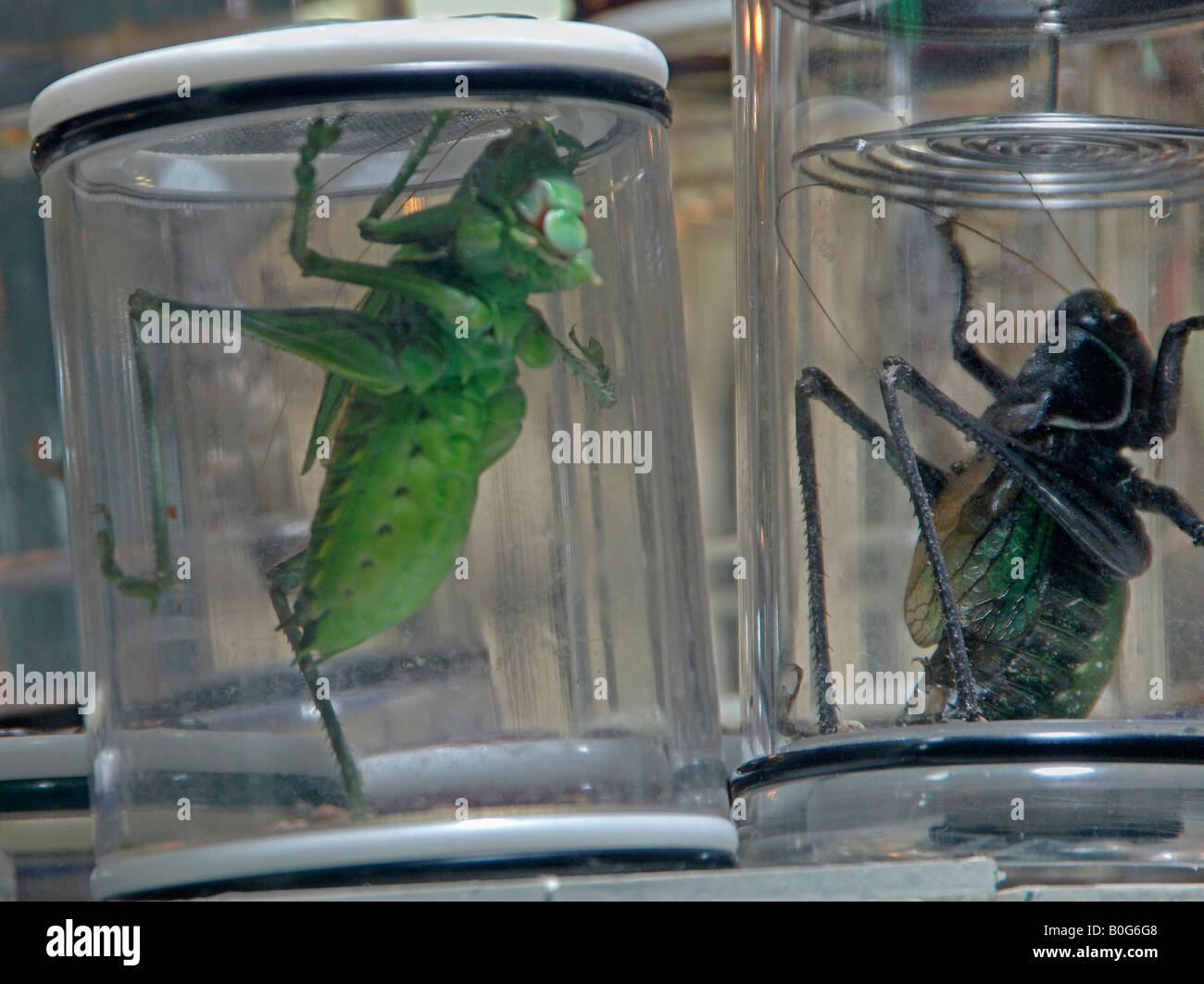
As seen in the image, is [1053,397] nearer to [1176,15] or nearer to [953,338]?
[953,338]

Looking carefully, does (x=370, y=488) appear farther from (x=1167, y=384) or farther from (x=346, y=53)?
(x=1167, y=384)

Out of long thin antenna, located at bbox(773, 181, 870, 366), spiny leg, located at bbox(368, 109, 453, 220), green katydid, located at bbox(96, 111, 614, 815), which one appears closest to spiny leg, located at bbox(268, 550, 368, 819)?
→ green katydid, located at bbox(96, 111, 614, 815)

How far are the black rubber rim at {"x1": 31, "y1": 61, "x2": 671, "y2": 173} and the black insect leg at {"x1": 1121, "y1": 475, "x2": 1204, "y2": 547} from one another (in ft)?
0.77

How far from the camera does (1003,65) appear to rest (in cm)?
57

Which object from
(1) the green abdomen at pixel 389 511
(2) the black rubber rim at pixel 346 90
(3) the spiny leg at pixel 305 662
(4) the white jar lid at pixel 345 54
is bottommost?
(3) the spiny leg at pixel 305 662

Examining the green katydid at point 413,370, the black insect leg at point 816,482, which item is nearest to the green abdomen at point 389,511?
the green katydid at point 413,370

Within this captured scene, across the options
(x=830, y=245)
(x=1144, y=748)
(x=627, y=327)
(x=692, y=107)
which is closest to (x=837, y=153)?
(x=830, y=245)

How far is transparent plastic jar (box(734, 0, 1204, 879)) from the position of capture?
0.55m

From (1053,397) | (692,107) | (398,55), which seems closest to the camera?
(398,55)

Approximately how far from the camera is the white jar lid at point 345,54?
0.45 meters

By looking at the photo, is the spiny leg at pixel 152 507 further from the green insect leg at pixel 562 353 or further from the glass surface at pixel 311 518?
the green insect leg at pixel 562 353

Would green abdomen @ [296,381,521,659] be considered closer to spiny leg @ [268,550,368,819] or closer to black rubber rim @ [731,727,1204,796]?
spiny leg @ [268,550,368,819]

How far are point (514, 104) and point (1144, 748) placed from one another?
0.29 metres

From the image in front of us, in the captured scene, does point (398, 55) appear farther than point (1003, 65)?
No
